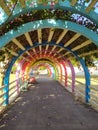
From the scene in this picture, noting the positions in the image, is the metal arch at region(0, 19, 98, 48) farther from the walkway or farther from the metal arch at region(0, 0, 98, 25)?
the walkway

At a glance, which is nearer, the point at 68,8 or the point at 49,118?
the point at 68,8

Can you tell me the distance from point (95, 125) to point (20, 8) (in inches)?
149

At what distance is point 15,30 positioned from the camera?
733cm

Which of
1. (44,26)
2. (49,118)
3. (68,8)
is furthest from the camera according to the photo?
(49,118)

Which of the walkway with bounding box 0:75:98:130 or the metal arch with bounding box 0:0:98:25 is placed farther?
the walkway with bounding box 0:75:98:130

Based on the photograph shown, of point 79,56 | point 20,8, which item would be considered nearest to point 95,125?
point 20,8

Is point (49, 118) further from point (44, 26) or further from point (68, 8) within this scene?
point (68, 8)

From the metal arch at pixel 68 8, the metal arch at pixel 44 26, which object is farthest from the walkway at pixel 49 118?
the metal arch at pixel 68 8

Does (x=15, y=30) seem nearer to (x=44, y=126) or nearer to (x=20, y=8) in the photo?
(x=20, y=8)

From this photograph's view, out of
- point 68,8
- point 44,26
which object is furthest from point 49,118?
point 68,8

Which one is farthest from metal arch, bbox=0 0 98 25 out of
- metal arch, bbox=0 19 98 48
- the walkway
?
the walkway

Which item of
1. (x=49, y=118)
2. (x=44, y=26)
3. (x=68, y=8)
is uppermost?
(x=68, y=8)

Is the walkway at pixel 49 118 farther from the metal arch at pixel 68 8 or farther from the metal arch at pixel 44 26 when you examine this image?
the metal arch at pixel 68 8

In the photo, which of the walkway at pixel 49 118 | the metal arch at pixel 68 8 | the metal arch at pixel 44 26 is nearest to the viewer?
the metal arch at pixel 68 8
